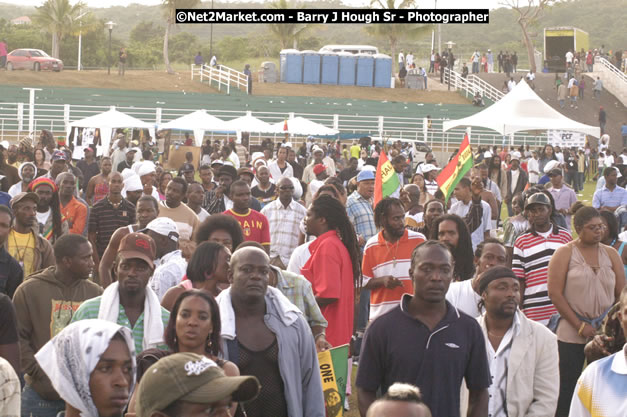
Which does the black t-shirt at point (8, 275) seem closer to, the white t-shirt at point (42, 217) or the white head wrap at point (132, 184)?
the white t-shirt at point (42, 217)

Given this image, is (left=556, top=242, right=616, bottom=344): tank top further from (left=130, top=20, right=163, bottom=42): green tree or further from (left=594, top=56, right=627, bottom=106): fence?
(left=130, top=20, right=163, bottom=42): green tree

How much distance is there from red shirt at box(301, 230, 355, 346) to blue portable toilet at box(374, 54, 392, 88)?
51.8m

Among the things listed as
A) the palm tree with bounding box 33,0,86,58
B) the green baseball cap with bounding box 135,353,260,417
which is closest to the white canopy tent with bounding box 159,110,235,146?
the green baseball cap with bounding box 135,353,260,417

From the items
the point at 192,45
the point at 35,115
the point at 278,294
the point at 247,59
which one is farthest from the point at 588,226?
the point at 192,45

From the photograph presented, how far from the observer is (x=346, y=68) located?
2264 inches

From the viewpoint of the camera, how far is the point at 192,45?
360ft

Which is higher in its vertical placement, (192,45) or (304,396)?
(192,45)

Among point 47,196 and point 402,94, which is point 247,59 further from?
point 47,196

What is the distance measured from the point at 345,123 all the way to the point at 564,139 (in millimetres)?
9508

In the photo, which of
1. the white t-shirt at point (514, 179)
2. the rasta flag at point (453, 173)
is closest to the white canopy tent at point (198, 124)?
the white t-shirt at point (514, 179)

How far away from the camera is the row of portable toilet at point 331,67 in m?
57.1

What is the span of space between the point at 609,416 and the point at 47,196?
6618 millimetres

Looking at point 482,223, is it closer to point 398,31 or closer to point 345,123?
point 345,123

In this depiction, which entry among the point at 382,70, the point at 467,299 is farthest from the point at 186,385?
the point at 382,70
